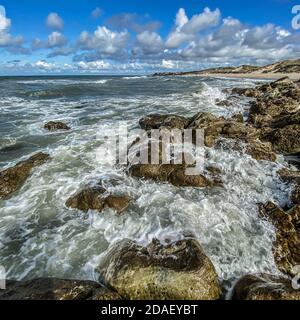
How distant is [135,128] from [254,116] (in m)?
6.18

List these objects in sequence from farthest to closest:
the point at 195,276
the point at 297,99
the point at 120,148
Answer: the point at 297,99 < the point at 120,148 < the point at 195,276

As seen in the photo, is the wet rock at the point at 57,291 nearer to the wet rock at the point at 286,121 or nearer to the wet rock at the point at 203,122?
the wet rock at the point at 203,122

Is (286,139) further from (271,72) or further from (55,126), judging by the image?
(271,72)

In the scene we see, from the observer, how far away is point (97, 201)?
325 inches

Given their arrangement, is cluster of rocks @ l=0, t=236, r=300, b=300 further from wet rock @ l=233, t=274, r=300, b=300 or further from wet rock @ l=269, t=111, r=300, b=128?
wet rock @ l=269, t=111, r=300, b=128

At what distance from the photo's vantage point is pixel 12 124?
18.5m

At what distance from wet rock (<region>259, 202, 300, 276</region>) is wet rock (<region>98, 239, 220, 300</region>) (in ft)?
5.80

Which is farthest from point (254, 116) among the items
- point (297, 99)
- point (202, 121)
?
point (297, 99)

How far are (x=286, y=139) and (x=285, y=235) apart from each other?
5998 millimetres

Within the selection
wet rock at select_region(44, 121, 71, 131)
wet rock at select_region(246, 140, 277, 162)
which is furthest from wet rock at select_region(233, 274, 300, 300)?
wet rock at select_region(44, 121, 71, 131)

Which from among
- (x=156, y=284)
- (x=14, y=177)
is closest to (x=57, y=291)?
(x=156, y=284)

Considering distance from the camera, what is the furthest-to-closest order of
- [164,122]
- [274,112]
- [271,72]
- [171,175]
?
[271,72] → [274,112] → [164,122] → [171,175]

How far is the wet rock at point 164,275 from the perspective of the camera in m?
5.25
